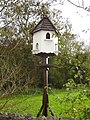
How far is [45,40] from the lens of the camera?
5.84 meters

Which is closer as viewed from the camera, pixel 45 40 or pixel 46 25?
pixel 45 40

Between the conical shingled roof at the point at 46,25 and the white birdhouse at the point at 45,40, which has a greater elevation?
the conical shingled roof at the point at 46,25

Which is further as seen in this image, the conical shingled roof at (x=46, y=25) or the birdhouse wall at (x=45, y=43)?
the conical shingled roof at (x=46, y=25)

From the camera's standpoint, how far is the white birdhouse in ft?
18.6

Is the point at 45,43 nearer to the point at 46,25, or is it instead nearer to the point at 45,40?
the point at 45,40

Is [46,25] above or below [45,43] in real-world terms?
above

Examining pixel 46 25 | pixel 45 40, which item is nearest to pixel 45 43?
pixel 45 40

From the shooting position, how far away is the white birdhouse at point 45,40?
5.68 m

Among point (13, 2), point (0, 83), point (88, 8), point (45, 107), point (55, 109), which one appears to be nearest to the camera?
point (88, 8)

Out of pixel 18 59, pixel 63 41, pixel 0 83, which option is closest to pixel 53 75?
pixel 18 59

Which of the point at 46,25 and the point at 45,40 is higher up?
the point at 46,25

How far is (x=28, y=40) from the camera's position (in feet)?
47.8

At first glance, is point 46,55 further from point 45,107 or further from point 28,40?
point 28,40

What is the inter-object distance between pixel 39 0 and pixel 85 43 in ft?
12.5
